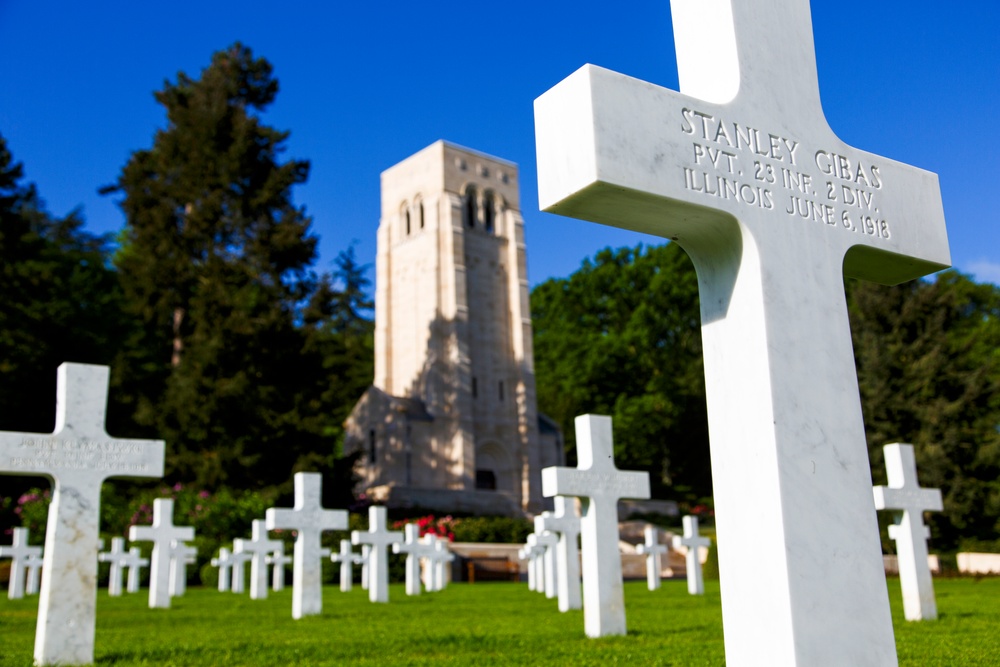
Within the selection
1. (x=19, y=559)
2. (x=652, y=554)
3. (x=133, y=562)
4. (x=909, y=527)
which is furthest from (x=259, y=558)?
(x=909, y=527)

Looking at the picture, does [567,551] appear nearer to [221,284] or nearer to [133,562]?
[133,562]

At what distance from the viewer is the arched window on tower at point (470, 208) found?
44.3m

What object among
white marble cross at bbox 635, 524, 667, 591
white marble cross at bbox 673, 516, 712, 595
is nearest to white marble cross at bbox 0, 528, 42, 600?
white marble cross at bbox 635, 524, 667, 591

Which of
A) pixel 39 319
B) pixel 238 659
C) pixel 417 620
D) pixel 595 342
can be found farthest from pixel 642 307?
pixel 238 659

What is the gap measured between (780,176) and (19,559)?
53.6ft

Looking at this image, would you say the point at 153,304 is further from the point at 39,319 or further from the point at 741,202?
the point at 741,202

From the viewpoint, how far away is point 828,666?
304 cm

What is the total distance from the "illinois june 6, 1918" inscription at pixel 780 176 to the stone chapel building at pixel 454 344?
35534 mm

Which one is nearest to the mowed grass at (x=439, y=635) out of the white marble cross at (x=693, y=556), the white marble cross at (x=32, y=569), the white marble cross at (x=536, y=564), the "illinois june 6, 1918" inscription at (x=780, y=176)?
the white marble cross at (x=693, y=556)

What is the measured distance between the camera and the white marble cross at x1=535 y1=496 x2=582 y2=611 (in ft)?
35.0

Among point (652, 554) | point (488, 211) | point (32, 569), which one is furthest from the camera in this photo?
point (488, 211)

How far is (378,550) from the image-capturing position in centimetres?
1330

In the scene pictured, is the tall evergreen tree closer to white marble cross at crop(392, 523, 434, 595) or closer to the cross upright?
white marble cross at crop(392, 523, 434, 595)

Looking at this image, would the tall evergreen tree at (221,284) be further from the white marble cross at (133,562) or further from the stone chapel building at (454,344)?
the stone chapel building at (454,344)
